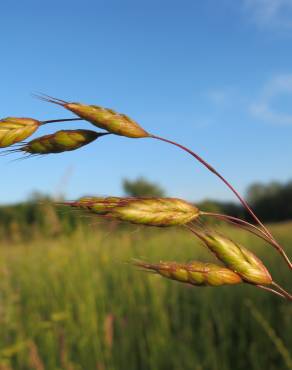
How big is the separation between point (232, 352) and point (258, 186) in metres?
24.2

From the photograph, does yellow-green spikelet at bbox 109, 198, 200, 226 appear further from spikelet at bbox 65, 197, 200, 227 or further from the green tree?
the green tree

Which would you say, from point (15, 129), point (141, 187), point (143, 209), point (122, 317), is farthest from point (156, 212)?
point (141, 187)

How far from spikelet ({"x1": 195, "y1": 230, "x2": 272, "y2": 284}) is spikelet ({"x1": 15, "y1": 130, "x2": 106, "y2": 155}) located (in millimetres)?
134

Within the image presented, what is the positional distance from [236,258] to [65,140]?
19 centimetres

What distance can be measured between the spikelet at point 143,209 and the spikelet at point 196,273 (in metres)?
0.05

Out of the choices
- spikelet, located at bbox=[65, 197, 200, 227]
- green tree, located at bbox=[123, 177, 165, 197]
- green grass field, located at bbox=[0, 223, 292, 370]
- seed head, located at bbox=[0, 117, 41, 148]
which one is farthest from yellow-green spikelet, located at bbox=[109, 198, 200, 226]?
green tree, located at bbox=[123, 177, 165, 197]

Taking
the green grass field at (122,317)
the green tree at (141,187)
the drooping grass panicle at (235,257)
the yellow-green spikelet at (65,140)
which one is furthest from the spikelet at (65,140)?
the green tree at (141,187)

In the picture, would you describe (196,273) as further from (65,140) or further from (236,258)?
(65,140)

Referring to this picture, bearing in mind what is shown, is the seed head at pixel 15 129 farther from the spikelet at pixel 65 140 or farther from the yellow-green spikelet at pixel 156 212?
the yellow-green spikelet at pixel 156 212

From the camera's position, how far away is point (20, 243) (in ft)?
17.0

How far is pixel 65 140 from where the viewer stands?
0.52m

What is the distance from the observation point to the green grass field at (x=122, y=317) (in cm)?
302

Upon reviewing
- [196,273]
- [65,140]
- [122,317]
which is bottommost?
[122,317]

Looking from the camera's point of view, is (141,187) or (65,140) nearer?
(65,140)
